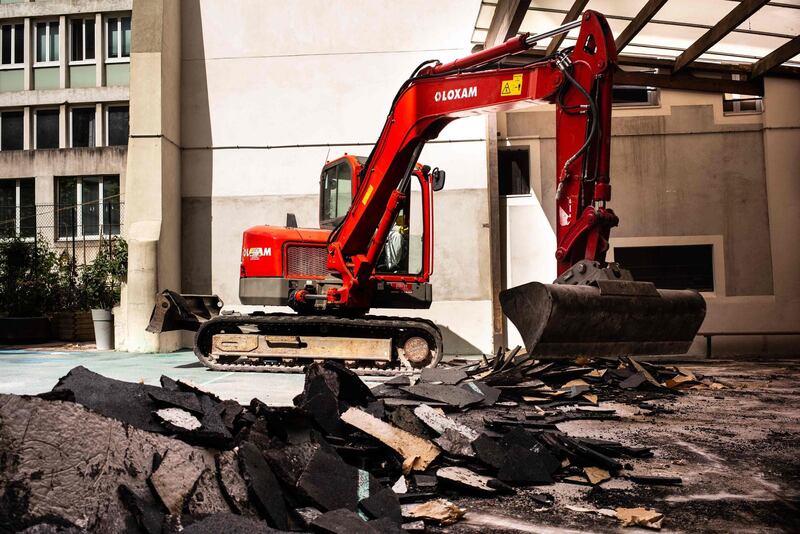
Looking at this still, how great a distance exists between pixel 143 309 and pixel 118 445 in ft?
33.0

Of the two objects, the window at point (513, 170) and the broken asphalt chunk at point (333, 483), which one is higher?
the window at point (513, 170)

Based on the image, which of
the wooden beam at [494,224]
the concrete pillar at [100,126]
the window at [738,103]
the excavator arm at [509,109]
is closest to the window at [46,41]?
the concrete pillar at [100,126]

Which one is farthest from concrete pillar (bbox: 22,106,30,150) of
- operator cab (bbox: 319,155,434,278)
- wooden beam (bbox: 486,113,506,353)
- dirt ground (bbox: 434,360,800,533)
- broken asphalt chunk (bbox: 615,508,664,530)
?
broken asphalt chunk (bbox: 615,508,664,530)

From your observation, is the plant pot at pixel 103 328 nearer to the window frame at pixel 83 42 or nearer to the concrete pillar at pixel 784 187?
the concrete pillar at pixel 784 187

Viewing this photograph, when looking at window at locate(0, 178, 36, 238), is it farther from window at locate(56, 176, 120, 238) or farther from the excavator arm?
the excavator arm

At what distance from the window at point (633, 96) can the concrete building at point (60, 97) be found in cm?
1957

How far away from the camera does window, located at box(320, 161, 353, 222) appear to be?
1052cm

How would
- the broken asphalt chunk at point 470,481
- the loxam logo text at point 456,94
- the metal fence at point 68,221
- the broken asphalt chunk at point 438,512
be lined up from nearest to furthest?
the broken asphalt chunk at point 438,512 → the broken asphalt chunk at point 470,481 → the loxam logo text at point 456,94 → the metal fence at point 68,221

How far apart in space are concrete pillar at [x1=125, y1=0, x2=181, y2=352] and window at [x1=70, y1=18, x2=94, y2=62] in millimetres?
16233

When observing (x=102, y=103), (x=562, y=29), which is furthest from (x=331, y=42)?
(x=102, y=103)

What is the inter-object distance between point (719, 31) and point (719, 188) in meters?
3.45

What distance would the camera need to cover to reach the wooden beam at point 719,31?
33.4 feet

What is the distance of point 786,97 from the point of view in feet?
43.1

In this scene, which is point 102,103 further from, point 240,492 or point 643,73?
point 240,492
